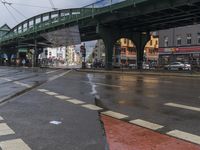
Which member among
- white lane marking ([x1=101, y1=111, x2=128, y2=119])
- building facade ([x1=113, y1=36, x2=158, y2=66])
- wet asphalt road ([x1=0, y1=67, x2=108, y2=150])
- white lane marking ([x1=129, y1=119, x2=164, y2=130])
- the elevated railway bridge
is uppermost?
the elevated railway bridge

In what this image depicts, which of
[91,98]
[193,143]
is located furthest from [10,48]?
[193,143]

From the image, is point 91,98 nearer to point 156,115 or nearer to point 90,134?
point 156,115

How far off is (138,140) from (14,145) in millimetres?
2249

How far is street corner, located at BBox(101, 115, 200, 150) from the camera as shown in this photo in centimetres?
631

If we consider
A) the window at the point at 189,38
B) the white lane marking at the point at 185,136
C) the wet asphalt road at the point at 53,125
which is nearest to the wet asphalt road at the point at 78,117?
the wet asphalt road at the point at 53,125

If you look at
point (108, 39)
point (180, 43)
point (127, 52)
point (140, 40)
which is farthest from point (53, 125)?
point (127, 52)

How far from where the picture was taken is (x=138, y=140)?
22.3 ft

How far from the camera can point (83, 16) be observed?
5319 cm

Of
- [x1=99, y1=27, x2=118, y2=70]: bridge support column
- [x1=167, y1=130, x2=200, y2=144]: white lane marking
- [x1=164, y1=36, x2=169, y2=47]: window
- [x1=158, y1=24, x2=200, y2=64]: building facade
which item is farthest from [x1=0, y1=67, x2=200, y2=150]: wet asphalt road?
[x1=164, y1=36, x2=169, y2=47]: window

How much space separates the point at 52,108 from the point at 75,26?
158ft

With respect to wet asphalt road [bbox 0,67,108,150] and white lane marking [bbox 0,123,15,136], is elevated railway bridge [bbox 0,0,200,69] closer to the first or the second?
wet asphalt road [bbox 0,67,108,150]

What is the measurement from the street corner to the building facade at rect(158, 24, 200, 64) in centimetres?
5958

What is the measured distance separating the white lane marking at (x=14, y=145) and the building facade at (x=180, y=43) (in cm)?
6118

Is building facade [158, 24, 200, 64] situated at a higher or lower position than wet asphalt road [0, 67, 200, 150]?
higher
